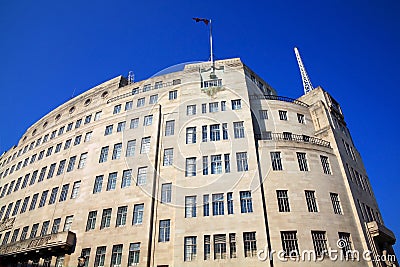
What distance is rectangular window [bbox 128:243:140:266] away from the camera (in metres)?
29.2

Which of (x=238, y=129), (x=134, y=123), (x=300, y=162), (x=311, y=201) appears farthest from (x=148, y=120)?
(x=311, y=201)

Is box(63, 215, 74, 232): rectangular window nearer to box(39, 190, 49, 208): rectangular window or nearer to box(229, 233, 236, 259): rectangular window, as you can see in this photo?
box(39, 190, 49, 208): rectangular window

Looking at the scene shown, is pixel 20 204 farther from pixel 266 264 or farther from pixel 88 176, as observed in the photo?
pixel 266 264

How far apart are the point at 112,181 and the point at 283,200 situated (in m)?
20.8

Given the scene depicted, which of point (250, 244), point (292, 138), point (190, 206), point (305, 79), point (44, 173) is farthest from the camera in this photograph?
point (305, 79)

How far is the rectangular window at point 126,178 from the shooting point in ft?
114

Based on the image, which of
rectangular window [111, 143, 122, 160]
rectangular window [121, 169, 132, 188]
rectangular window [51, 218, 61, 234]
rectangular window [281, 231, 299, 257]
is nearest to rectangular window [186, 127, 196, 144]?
rectangular window [121, 169, 132, 188]

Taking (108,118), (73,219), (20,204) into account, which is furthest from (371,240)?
(20,204)

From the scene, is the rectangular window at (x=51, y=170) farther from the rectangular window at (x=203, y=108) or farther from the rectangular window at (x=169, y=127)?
the rectangular window at (x=203, y=108)

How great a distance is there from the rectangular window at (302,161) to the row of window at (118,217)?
1865 cm

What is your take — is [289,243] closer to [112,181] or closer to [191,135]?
[191,135]

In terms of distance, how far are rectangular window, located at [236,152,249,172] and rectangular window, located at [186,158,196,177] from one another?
16.4ft

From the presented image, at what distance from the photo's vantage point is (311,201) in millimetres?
29531

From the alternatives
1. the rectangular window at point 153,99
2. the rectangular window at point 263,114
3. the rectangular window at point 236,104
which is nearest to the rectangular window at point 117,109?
the rectangular window at point 153,99
